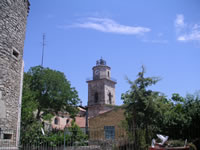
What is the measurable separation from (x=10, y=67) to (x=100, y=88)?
3601 cm

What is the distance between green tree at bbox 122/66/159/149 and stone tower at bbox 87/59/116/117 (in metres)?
29.0

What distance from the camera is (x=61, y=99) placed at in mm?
30078

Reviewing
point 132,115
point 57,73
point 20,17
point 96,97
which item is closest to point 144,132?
point 132,115

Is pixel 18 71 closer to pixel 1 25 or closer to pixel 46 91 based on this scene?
pixel 1 25

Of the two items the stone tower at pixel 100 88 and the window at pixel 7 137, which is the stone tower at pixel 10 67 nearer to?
the window at pixel 7 137

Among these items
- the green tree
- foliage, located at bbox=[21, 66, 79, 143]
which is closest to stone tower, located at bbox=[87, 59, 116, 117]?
foliage, located at bbox=[21, 66, 79, 143]

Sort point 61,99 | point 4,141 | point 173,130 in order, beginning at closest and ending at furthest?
point 4,141 < point 173,130 < point 61,99

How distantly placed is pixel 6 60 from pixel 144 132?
755cm

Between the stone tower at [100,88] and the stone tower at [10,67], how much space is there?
1326 inches

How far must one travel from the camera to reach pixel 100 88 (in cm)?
4450

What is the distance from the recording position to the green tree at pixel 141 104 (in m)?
12.9

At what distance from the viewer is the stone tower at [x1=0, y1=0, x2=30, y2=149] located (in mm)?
8266

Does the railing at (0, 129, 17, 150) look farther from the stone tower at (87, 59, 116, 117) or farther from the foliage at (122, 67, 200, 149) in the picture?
the stone tower at (87, 59, 116, 117)

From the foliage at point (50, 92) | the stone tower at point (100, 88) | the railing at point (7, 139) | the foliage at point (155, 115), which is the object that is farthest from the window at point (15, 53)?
the stone tower at point (100, 88)
